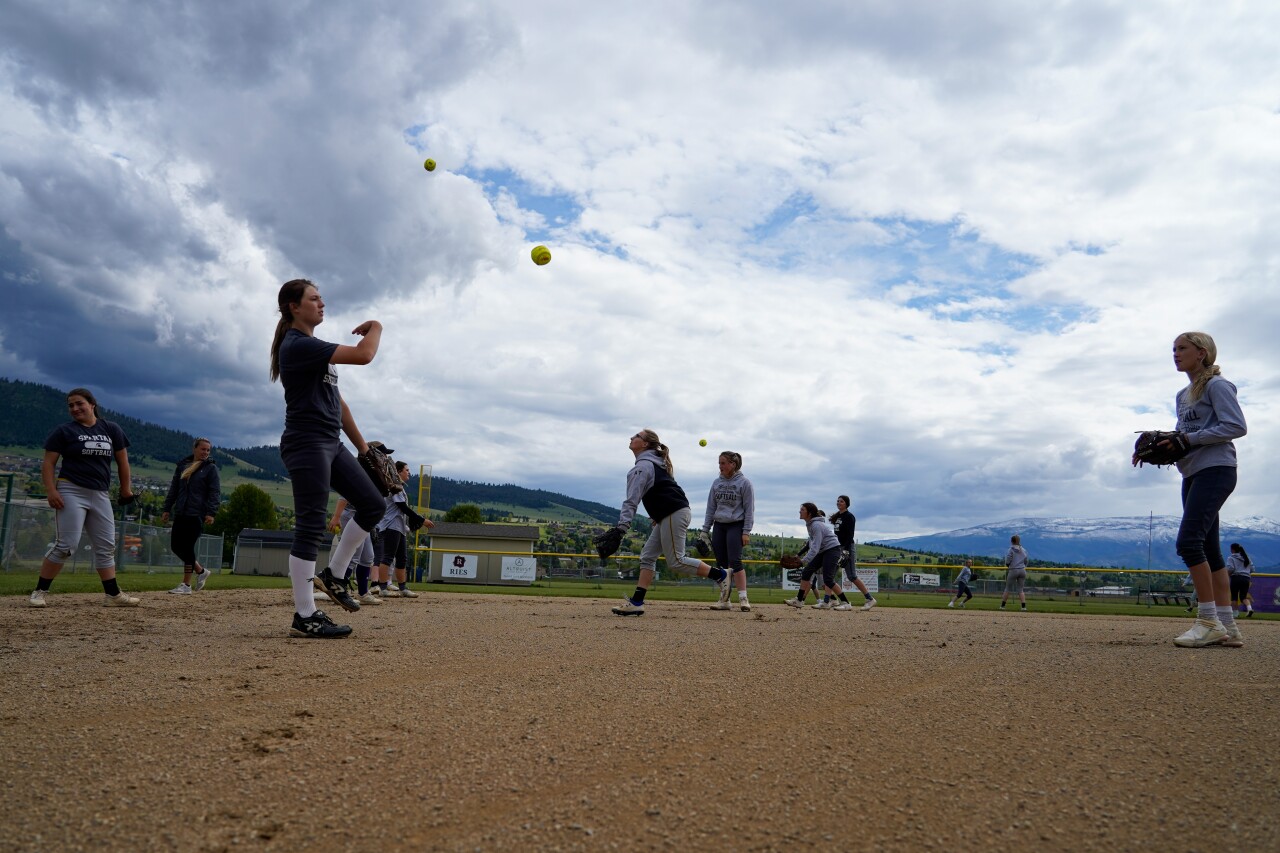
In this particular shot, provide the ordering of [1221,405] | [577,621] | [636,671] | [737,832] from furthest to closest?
[577,621] < [1221,405] < [636,671] < [737,832]

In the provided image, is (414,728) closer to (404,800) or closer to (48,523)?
(404,800)

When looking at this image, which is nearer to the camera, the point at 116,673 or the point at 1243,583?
the point at 116,673

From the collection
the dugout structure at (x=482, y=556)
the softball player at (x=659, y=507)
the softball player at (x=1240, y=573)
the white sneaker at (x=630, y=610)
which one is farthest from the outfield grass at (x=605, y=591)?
the softball player at (x=659, y=507)

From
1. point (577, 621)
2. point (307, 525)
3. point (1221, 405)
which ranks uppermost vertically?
point (1221, 405)

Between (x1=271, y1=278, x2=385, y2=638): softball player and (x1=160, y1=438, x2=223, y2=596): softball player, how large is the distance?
21.4 feet

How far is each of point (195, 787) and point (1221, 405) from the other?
21.3ft

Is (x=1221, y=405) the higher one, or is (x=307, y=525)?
(x=1221, y=405)

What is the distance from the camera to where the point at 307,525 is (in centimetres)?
539

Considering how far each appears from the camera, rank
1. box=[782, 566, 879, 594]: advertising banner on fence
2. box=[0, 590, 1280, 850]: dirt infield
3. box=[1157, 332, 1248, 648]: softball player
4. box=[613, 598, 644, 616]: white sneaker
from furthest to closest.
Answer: box=[782, 566, 879, 594]: advertising banner on fence
box=[613, 598, 644, 616]: white sneaker
box=[1157, 332, 1248, 648]: softball player
box=[0, 590, 1280, 850]: dirt infield

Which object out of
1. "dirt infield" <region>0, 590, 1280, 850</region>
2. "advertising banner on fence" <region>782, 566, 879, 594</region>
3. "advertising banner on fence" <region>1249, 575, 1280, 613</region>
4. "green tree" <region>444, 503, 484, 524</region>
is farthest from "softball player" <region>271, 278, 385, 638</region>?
"green tree" <region>444, 503, 484, 524</region>

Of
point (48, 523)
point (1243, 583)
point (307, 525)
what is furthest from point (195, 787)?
point (1243, 583)

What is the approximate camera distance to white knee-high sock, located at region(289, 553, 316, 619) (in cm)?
532

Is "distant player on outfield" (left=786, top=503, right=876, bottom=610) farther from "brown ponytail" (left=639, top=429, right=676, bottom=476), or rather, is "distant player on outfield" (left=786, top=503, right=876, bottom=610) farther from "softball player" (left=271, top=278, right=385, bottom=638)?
"softball player" (left=271, top=278, right=385, bottom=638)

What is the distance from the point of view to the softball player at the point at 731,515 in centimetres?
1052
